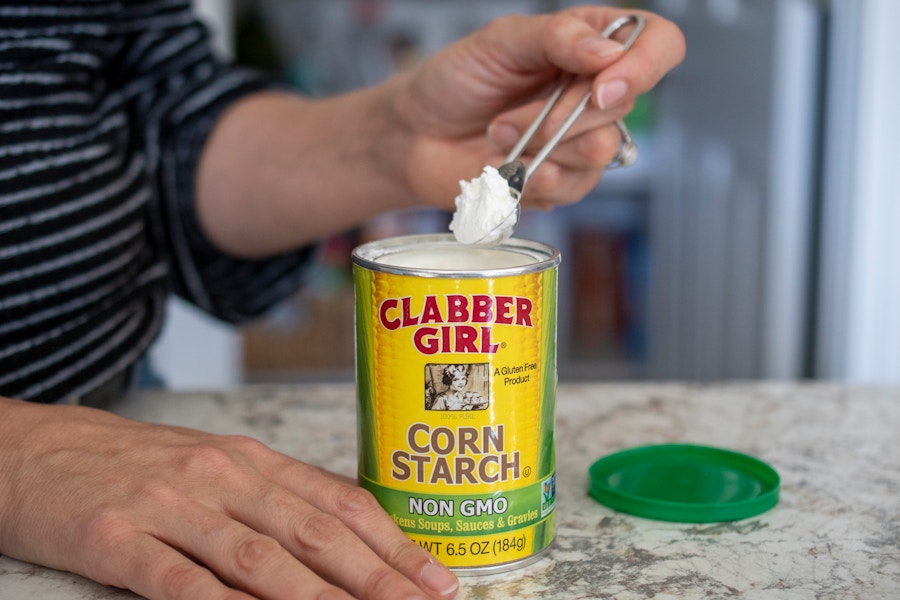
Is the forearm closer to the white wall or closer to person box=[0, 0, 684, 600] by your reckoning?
person box=[0, 0, 684, 600]

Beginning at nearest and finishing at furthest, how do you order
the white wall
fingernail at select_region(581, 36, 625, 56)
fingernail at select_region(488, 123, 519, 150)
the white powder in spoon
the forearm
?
the white powder in spoon → fingernail at select_region(581, 36, 625, 56) → fingernail at select_region(488, 123, 519, 150) → the forearm → the white wall

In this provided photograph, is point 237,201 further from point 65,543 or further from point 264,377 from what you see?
point 264,377

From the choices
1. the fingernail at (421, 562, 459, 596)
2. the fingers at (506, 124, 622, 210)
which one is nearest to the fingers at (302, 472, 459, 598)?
the fingernail at (421, 562, 459, 596)

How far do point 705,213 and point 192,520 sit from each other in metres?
2.23

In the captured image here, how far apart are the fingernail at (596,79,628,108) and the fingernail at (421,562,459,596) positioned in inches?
15.6

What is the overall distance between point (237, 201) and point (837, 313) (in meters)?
1.58

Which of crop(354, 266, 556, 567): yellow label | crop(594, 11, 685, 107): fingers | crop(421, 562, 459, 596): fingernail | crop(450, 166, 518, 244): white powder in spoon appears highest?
crop(594, 11, 685, 107): fingers

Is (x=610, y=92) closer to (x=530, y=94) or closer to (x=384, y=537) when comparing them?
(x=530, y=94)

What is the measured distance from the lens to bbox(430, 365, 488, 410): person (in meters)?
0.62

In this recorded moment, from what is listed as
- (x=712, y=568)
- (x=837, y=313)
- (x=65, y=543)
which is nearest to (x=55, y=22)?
(x=65, y=543)

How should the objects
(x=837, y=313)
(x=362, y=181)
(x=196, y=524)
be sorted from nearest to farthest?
(x=196, y=524)
(x=362, y=181)
(x=837, y=313)

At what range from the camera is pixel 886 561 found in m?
0.66

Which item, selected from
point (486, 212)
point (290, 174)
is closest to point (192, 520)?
point (486, 212)

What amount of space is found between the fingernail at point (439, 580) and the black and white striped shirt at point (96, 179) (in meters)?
0.44
